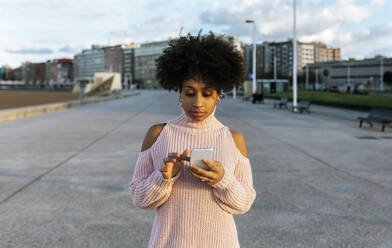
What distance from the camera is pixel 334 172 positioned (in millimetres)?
7531

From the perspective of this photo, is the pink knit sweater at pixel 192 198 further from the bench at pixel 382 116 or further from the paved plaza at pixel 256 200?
the bench at pixel 382 116

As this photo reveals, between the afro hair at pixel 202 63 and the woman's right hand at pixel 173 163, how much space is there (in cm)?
41

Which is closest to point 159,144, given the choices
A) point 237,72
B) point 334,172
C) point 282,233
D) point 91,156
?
point 237,72

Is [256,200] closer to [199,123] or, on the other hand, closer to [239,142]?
[239,142]

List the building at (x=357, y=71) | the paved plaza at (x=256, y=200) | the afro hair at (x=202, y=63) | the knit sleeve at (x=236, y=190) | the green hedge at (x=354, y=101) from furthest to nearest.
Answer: the building at (x=357, y=71), the green hedge at (x=354, y=101), the paved plaza at (x=256, y=200), the afro hair at (x=202, y=63), the knit sleeve at (x=236, y=190)

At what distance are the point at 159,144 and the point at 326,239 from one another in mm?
2896

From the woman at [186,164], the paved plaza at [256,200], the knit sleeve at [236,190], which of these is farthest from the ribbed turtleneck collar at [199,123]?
the paved plaza at [256,200]

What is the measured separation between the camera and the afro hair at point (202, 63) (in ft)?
6.20

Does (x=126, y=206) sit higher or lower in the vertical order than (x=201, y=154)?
lower

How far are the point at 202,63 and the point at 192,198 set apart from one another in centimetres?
62

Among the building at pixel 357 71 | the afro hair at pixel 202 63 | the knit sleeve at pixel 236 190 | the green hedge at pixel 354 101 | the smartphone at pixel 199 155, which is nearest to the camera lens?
the smartphone at pixel 199 155

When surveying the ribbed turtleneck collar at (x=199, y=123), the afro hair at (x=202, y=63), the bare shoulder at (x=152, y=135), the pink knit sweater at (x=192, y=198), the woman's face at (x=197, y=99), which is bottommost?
the pink knit sweater at (x=192, y=198)

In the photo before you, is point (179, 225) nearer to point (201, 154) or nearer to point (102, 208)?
point (201, 154)

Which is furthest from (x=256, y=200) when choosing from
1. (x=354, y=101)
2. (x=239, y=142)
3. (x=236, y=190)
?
(x=354, y=101)
